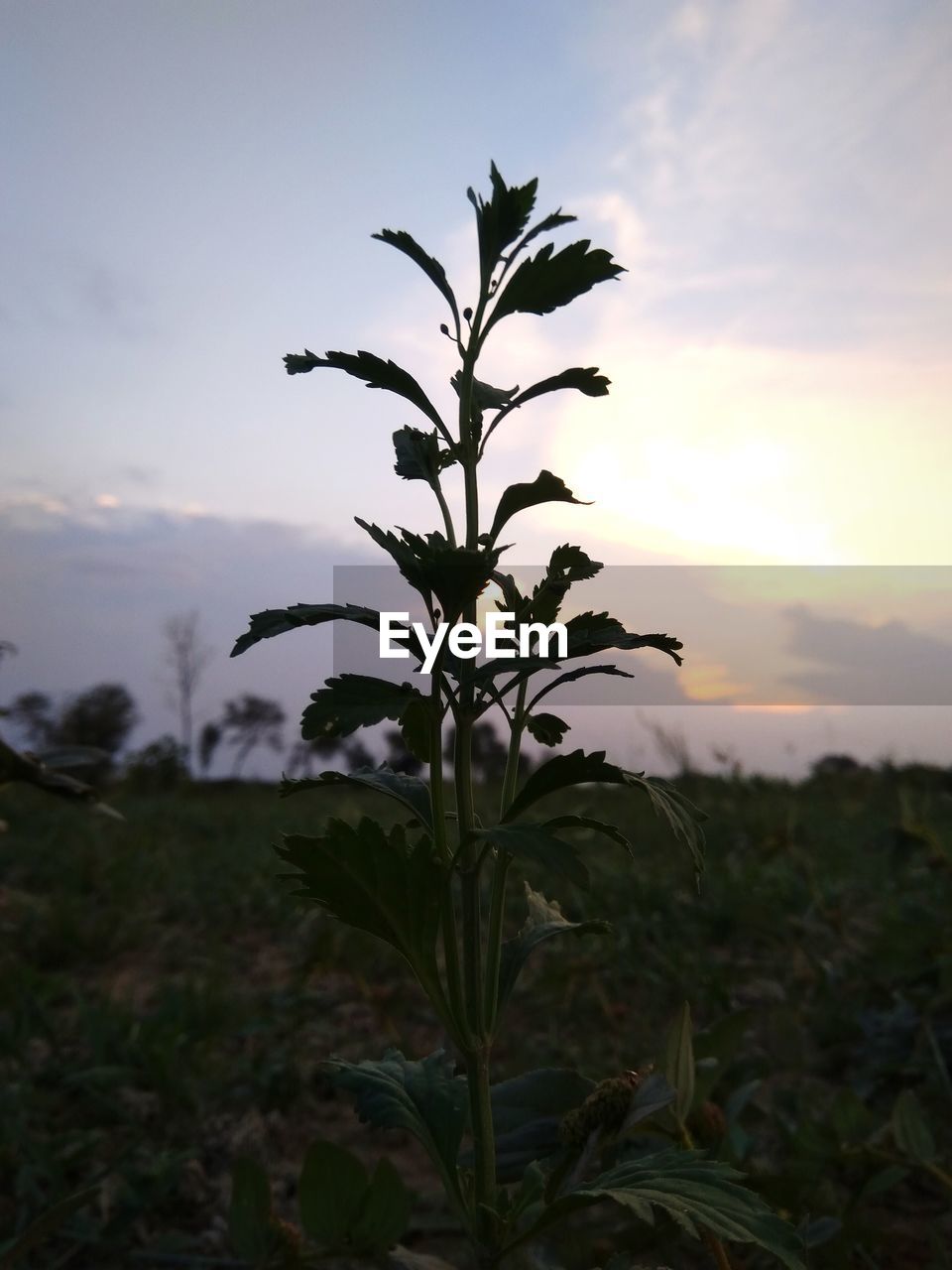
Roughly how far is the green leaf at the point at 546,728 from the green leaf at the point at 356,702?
187 millimetres

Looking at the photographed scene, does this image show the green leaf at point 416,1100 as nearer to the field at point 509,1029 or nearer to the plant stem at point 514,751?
the plant stem at point 514,751

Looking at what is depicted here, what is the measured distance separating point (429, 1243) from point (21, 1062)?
124cm

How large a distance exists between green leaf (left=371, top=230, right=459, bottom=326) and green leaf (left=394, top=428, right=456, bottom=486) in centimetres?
14

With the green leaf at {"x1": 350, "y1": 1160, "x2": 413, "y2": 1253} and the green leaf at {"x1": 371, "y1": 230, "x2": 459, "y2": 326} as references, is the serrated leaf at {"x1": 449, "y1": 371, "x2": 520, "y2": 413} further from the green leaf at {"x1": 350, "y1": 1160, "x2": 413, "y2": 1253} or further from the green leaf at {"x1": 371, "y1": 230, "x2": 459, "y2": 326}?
the green leaf at {"x1": 350, "y1": 1160, "x2": 413, "y2": 1253}

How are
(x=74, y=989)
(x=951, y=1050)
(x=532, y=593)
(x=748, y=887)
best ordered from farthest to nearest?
(x=748, y=887)
(x=74, y=989)
(x=951, y=1050)
(x=532, y=593)

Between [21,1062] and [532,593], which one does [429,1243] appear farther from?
[532,593]

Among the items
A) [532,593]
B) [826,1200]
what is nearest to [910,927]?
[826,1200]

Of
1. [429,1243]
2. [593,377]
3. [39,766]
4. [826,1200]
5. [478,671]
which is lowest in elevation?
[429,1243]

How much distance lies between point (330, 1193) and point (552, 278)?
121cm

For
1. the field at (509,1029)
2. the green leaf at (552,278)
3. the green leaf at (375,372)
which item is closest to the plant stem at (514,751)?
the green leaf at (375,372)

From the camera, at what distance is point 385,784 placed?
949 millimetres

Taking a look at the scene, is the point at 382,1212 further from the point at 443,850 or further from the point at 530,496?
the point at 530,496

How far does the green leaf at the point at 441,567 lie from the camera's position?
0.85 meters

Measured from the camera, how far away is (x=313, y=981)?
10.5ft
